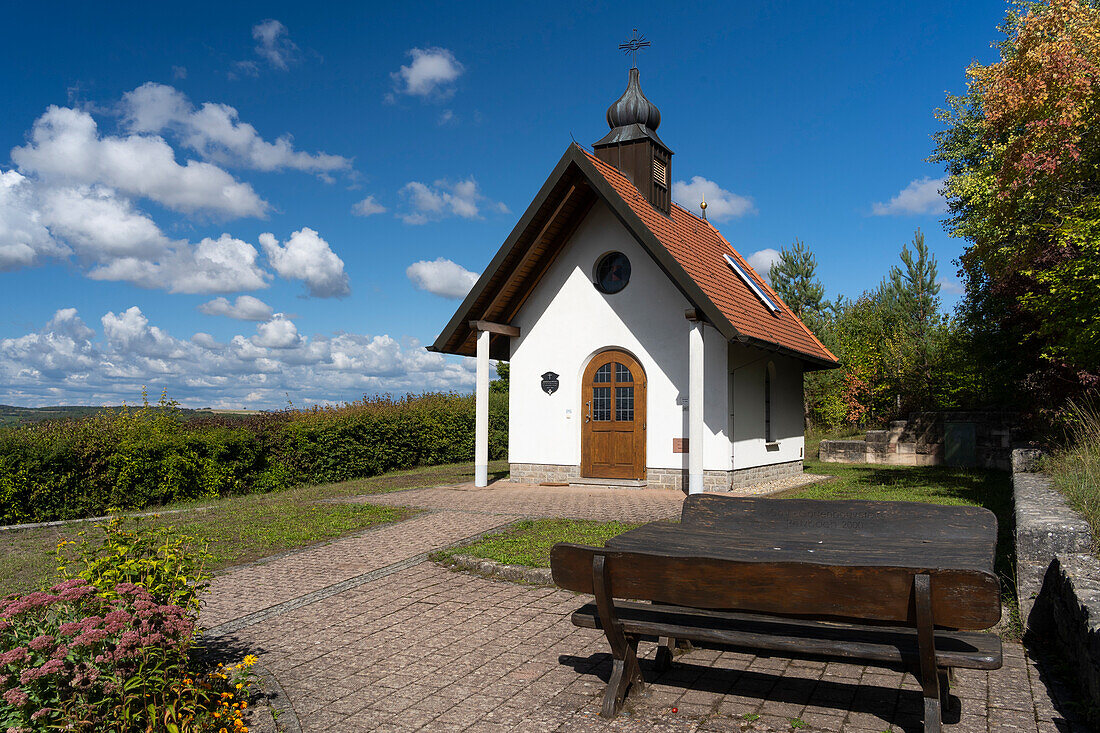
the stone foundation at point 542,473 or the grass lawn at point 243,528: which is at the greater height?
the stone foundation at point 542,473

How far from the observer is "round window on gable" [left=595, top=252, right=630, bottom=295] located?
15250mm

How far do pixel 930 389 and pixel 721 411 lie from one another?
41.7ft

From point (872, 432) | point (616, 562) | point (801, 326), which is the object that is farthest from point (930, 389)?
point (616, 562)

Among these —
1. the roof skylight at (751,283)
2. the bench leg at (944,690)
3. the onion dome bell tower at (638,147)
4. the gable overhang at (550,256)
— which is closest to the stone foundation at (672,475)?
the gable overhang at (550,256)

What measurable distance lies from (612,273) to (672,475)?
4132 mm

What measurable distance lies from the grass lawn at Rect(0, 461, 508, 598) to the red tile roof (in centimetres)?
646

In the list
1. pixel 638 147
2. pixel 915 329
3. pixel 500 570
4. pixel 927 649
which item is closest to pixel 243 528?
pixel 500 570

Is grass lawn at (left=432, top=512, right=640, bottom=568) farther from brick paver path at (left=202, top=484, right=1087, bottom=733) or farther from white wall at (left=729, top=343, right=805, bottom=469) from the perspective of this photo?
white wall at (left=729, top=343, right=805, bottom=469)

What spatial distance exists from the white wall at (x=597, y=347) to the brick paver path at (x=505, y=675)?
8018mm

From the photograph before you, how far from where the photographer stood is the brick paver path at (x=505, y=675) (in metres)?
4.09

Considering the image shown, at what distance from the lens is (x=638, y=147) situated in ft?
55.4

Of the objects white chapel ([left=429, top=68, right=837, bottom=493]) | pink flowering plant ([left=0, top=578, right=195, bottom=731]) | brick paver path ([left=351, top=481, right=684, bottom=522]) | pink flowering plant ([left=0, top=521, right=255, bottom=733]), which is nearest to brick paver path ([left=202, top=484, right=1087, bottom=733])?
pink flowering plant ([left=0, top=521, right=255, bottom=733])

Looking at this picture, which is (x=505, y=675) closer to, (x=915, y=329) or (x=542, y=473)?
(x=542, y=473)

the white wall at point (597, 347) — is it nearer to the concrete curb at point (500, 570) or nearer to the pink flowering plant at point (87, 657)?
the concrete curb at point (500, 570)
